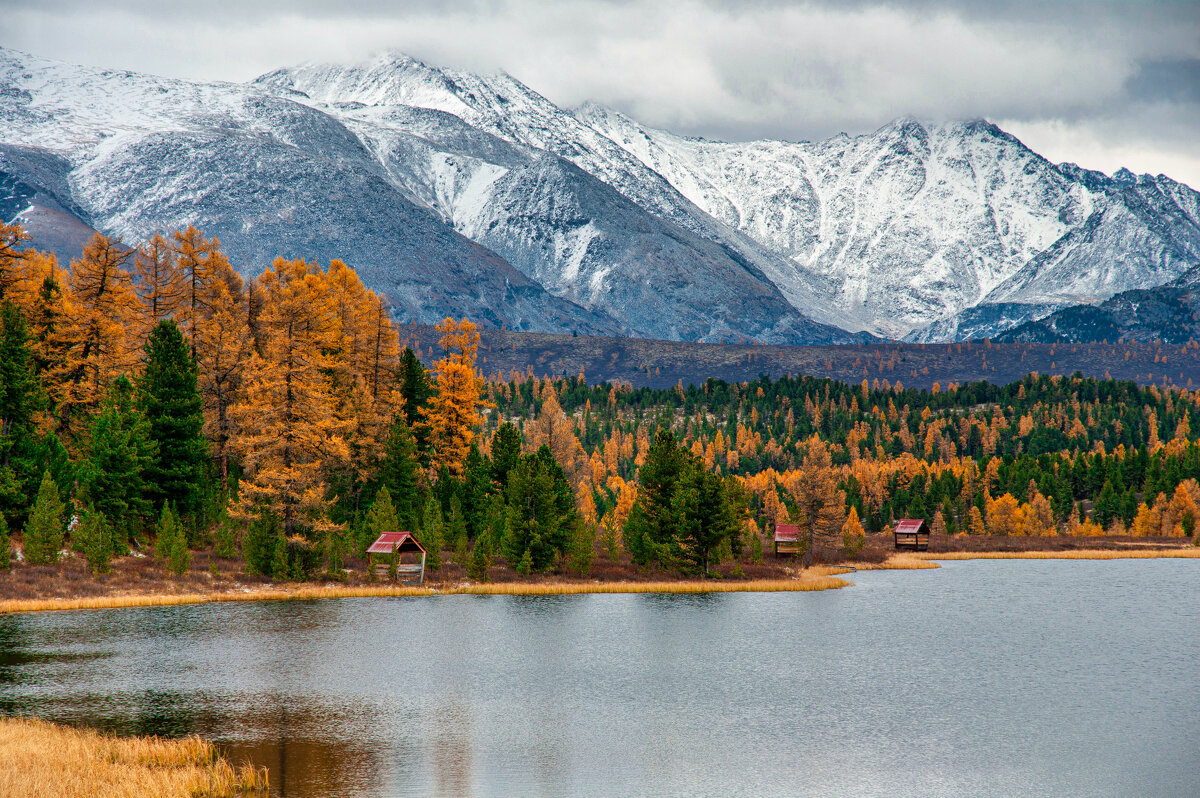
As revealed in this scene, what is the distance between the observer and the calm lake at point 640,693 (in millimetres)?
33906

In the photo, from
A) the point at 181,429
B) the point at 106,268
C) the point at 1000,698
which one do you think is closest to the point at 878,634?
the point at 1000,698

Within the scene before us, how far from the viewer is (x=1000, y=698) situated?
4588 centimetres

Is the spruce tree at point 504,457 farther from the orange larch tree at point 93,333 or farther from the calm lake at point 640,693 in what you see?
the orange larch tree at point 93,333

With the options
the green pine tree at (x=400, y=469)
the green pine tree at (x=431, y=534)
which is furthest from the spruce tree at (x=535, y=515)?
the green pine tree at (x=400, y=469)

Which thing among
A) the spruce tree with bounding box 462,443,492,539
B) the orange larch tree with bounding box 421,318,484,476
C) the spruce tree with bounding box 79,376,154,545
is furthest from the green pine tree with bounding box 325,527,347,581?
the orange larch tree with bounding box 421,318,484,476

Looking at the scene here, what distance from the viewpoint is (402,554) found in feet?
267

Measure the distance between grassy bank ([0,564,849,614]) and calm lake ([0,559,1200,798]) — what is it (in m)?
2.02

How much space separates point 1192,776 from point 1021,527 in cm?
14069

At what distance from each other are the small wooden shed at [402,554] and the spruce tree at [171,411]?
1448 centimetres

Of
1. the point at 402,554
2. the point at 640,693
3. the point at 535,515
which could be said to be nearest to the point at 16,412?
the point at 402,554

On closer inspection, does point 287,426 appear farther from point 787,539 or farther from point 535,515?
point 787,539

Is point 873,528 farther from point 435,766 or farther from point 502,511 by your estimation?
point 435,766

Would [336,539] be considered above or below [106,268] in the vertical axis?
below

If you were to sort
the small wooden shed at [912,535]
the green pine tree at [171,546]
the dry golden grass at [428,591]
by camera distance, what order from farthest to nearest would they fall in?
the small wooden shed at [912,535], the green pine tree at [171,546], the dry golden grass at [428,591]
